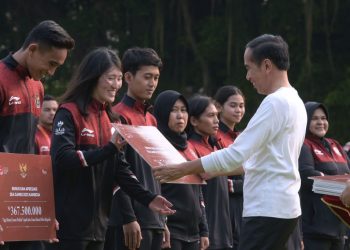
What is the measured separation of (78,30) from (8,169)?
41.0 feet

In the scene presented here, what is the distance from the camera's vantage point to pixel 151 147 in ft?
22.9

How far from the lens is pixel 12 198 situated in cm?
673

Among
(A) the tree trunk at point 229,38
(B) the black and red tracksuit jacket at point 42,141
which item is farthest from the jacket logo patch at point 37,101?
(A) the tree trunk at point 229,38

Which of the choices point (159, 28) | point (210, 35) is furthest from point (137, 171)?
point (159, 28)

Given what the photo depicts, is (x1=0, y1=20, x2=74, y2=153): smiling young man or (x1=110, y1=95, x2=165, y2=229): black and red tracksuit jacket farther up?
(x1=0, y1=20, x2=74, y2=153): smiling young man

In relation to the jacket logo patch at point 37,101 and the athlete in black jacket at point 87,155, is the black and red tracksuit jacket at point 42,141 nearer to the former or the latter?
the athlete in black jacket at point 87,155

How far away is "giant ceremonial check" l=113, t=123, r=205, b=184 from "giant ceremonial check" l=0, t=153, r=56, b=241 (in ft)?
1.73

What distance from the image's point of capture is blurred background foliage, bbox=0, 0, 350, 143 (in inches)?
707

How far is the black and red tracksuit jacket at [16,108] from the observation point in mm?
6824

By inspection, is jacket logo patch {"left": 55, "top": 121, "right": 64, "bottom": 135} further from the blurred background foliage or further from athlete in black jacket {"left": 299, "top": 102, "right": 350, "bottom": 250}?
the blurred background foliage

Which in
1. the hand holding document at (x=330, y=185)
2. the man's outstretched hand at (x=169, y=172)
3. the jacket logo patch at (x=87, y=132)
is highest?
the jacket logo patch at (x=87, y=132)

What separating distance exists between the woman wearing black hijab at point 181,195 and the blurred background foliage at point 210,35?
8.75 meters

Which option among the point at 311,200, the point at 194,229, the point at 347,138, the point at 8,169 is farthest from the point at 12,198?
the point at 347,138

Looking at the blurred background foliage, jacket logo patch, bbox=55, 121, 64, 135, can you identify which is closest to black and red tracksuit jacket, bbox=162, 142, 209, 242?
jacket logo patch, bbox=55, 121, 64, 135
